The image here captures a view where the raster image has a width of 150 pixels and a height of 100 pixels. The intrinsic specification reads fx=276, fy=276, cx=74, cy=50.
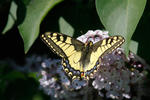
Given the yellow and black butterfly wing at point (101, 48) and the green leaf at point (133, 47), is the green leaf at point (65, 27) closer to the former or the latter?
the yellow and black butterfly wing at point (101, 48)

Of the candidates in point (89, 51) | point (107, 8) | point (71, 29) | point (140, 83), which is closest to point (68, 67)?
point (89, 51)

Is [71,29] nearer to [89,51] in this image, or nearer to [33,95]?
[89,51]

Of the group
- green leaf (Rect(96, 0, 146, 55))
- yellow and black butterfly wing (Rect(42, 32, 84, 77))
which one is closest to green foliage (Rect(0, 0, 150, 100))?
green leaf (Rect(96, 0, 146, 55))

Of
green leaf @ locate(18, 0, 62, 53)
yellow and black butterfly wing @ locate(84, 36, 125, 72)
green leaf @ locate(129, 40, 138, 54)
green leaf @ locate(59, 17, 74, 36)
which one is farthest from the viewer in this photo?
green leaf @ locate(59, 17, 74, 36)

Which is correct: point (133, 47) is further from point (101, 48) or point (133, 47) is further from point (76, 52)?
point (76, 52)

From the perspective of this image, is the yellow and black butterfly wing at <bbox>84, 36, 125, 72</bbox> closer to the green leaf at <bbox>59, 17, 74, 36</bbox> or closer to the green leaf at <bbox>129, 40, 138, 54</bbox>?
the green leaf at <bbox>129, 40, 138, 54</bbox>

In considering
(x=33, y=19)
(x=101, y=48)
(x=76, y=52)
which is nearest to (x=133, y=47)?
(x=101, y=48)
